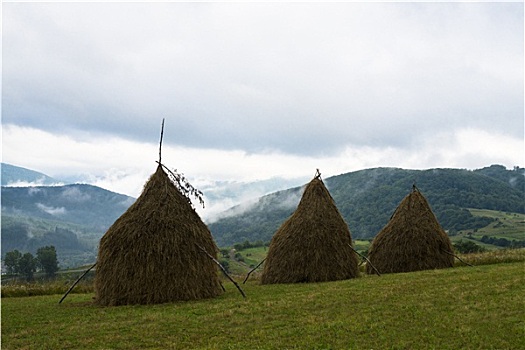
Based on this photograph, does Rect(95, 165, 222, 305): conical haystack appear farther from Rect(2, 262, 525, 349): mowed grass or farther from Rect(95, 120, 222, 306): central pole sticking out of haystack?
Rect(2, 262, 525, 349): mowed grass

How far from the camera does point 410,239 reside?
23016 mm

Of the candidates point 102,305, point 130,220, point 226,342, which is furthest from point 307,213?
point 226,342

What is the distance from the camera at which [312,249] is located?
19.5 meters

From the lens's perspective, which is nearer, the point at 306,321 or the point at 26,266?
the point at 306,321

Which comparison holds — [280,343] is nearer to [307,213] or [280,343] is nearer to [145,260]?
[145,260]

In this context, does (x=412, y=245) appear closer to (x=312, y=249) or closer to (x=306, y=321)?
(x=312, y=249)

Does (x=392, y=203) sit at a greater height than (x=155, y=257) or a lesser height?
greater

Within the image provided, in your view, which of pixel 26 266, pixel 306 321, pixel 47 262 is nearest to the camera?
pixel 306 321

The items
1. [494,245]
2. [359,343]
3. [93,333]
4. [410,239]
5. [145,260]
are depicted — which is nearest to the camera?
[359,343]

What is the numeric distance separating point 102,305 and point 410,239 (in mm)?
15494

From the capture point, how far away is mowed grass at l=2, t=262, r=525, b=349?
8.98 m

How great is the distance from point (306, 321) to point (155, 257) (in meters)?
6.31

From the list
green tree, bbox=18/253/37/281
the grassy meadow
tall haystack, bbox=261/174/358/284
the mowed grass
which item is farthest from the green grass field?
the mowed grass

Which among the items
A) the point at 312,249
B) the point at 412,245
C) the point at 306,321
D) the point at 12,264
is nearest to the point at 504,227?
the point at 412,245
